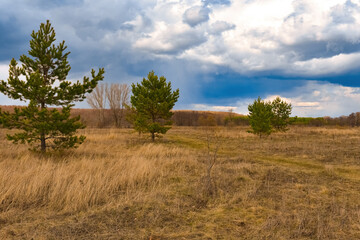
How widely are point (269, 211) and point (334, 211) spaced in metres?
1.40

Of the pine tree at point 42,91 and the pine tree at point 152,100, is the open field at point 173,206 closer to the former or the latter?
the pine tree at point 42,91

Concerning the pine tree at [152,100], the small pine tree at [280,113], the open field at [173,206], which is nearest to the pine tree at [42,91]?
the open field at [173,206]

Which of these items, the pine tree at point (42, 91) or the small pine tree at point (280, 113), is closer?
the pine tree at point (42, 91)

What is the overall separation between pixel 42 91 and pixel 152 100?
32.1ft

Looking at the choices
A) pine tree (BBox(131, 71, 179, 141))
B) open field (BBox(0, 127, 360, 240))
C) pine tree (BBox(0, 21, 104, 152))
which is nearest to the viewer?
open field (BBox(0, 127, 360, 240))

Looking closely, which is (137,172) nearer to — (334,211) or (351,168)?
(334,211)

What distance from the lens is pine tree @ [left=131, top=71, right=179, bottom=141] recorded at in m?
18.5

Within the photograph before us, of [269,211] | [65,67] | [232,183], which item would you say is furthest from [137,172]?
[65,67]

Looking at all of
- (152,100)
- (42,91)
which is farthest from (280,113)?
(42,91)

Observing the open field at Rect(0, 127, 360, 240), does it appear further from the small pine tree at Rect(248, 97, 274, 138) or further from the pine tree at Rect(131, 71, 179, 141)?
the small pine tree at Rect(248, 97, 274, 138)

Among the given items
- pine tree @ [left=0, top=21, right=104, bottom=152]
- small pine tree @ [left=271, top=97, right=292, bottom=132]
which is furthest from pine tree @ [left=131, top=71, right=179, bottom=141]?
small pine tree @ [left=271, top=97, right=292, bottom=132]

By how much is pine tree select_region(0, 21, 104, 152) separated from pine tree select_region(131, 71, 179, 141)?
25.8ft

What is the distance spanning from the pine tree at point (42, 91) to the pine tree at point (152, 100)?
7.87m

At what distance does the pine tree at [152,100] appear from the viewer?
18.5 meters
